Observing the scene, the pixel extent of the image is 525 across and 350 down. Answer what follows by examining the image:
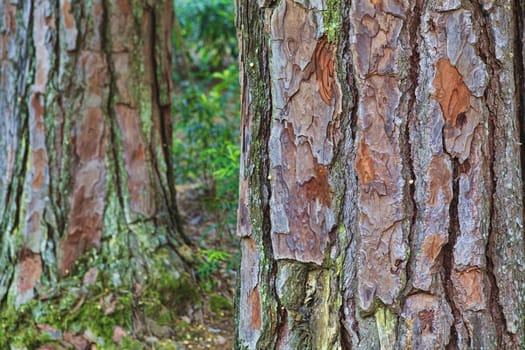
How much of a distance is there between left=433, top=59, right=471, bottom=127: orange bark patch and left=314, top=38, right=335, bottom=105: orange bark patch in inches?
9.5

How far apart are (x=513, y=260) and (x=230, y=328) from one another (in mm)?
1820

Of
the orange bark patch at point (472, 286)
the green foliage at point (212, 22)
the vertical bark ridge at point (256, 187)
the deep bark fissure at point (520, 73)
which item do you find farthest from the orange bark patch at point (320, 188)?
the green foliage at point (212, 22)

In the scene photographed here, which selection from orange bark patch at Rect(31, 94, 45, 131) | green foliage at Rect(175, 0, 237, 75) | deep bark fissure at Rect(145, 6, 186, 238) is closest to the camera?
orange bark patch at Rect(31, 94, 45, 131)

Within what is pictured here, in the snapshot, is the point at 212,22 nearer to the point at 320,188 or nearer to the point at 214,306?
the point at 214,306

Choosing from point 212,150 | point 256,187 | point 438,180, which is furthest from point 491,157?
point 212,150

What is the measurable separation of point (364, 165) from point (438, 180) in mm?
175

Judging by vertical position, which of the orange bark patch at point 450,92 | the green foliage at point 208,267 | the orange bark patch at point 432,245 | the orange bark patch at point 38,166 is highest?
the orange bark patch at point 450,92

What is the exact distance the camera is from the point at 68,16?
296 cm

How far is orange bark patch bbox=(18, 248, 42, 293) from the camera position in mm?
3025

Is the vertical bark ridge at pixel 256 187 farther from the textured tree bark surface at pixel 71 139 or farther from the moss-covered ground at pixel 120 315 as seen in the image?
the textured tree bark surface at pixel 71 139

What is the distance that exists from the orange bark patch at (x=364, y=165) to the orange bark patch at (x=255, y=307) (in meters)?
0.44

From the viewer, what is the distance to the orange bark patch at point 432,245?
4.96 feet

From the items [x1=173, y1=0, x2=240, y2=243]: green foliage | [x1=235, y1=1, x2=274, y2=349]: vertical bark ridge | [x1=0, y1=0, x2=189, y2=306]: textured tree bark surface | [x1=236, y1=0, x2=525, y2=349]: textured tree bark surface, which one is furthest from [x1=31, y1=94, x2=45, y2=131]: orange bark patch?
[x1=236, y1=0, x2=525, y2=349]: textured tree bark surface

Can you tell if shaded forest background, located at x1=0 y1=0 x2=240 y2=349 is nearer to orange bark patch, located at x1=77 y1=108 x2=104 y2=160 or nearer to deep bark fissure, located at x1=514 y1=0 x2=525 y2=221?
orange bark patch, located at x1=77 y1=108 x2=104 y2=160
